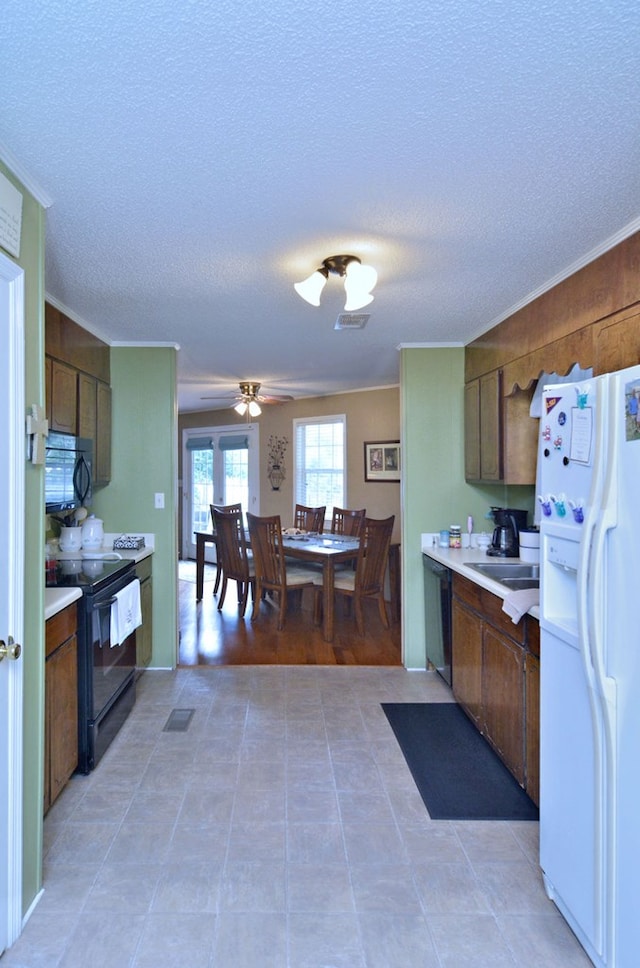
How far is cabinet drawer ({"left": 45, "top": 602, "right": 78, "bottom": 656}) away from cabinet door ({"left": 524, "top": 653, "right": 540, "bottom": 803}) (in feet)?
6.13

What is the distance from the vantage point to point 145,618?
347 cm

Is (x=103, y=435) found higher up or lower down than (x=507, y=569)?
higher up

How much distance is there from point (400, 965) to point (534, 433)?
2.46 m

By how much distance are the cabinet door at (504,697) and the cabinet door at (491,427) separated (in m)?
1.07

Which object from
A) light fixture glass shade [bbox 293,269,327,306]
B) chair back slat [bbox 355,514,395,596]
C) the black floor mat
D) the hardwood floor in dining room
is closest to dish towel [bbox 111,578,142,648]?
the hardwood floor in dining room

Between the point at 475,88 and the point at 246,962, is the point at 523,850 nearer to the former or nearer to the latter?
the point at 246,962

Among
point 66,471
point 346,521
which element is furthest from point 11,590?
point 346,521

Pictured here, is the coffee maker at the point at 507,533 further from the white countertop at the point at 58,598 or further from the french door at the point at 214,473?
the french door at the point at 214,473

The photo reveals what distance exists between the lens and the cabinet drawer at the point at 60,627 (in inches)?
79.1

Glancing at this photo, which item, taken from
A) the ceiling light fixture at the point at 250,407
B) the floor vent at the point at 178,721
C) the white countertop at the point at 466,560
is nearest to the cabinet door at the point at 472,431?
the white countertop at the point at 466,560

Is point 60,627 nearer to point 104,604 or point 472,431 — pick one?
point 104,604

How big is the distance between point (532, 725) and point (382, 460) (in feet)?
13.3

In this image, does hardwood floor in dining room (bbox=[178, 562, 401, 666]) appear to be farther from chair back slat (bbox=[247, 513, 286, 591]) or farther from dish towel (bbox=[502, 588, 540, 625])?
dish towel (bbox=[502, 588, 540, 625])

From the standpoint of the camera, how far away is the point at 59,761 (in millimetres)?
2127
